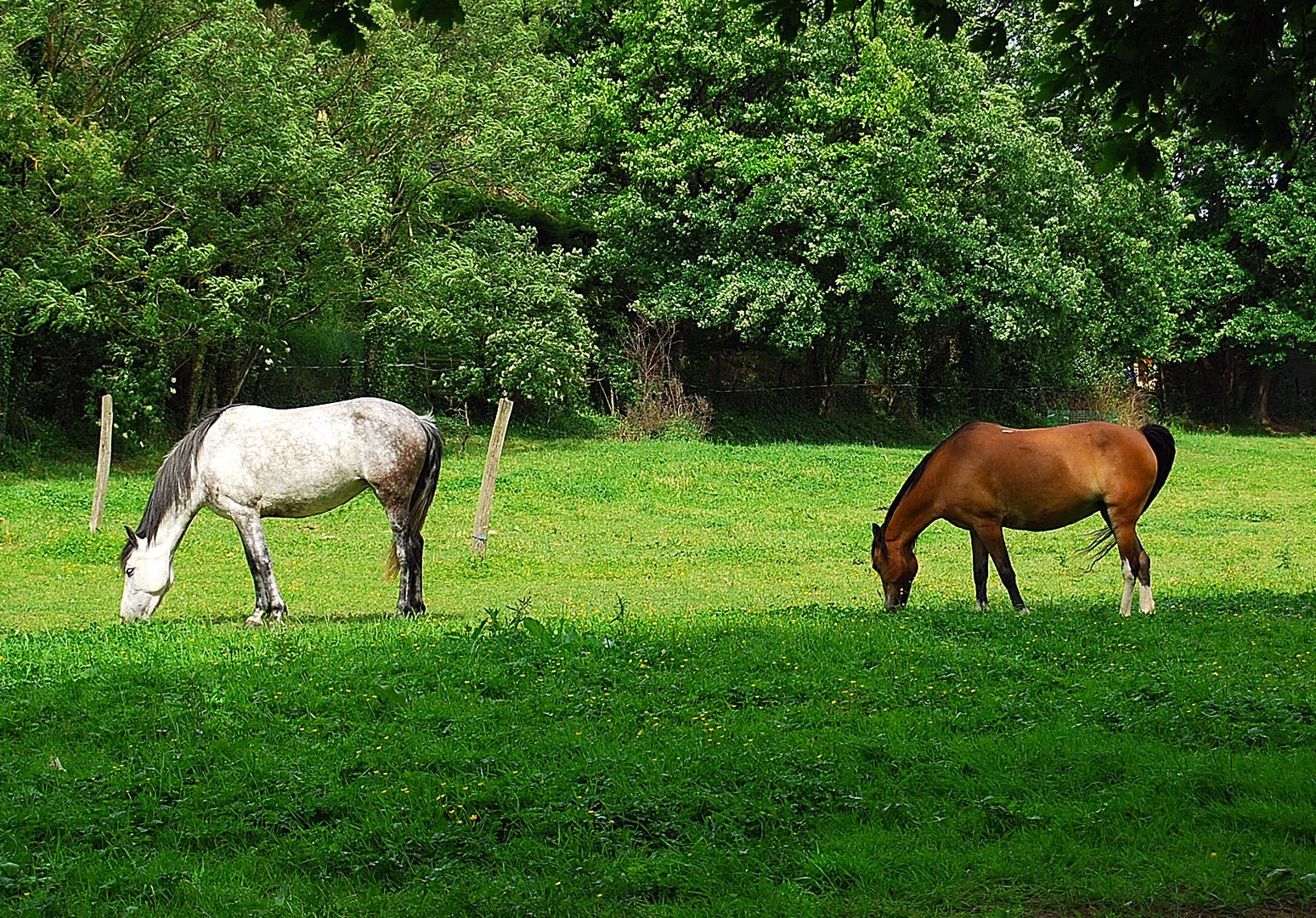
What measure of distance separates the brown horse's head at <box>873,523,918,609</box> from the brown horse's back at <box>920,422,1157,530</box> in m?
0.53

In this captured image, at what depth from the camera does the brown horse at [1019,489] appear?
12109mm

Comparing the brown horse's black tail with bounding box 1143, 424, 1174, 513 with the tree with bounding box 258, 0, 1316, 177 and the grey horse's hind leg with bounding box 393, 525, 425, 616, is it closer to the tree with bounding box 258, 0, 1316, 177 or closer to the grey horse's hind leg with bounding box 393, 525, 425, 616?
the tree with bounding box 258, 0, 1316, 177

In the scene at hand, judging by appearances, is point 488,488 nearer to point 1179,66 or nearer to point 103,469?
point 103,469

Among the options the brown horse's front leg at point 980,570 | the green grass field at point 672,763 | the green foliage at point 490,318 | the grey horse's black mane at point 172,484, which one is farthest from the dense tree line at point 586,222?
the green grass field at point 672,763

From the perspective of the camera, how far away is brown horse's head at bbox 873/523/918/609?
1202 centimetres

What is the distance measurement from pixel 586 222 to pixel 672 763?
96.8 feet

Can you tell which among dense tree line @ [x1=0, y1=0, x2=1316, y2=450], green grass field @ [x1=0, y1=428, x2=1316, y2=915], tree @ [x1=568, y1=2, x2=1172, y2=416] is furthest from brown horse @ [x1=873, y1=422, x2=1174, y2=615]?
tree @ [x1=568, y1=2, x2=1172, y2=416]

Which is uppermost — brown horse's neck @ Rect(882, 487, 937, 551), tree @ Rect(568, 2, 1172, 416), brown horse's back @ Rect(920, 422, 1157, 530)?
tree @ Rect(568, 2, 1172, 416)

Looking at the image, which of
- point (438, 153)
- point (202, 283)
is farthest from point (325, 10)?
point (438, 153)

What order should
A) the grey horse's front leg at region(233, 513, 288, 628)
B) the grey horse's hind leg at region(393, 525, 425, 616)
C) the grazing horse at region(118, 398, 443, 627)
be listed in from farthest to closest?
the grey horse's hind leg at region(393, 525, 425, 616)
the grazing horse at region(118, 398, 443, 627)
the grey horse's front leg at region(233, 513, 288, 628)

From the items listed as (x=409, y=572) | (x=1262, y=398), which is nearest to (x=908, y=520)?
(x=409, y=572)

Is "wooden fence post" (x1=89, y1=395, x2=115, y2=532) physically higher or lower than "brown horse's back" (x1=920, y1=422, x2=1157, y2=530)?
lower

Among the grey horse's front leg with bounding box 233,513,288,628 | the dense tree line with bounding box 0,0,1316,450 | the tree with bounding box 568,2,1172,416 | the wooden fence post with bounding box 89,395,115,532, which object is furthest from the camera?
the tree with bounding box 568,2,1172,416

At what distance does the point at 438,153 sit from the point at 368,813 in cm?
2428
